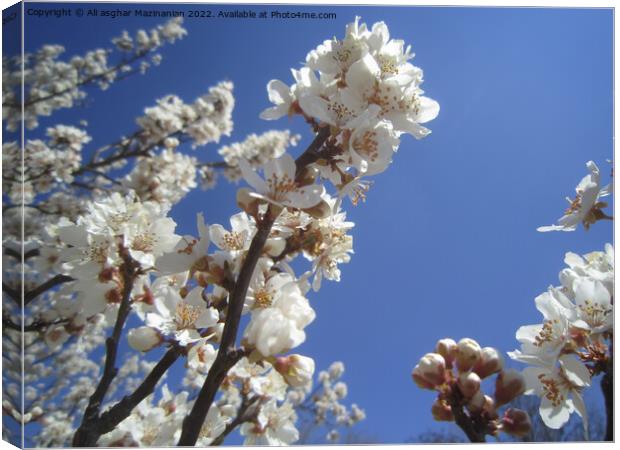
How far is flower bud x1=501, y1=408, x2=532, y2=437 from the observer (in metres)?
0.94

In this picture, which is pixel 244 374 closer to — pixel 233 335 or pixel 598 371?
pixel 233 335

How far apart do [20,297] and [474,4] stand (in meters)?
1.90

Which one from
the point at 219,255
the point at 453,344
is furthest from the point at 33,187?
the point at 453,344

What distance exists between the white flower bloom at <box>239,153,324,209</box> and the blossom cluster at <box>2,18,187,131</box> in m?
1.18

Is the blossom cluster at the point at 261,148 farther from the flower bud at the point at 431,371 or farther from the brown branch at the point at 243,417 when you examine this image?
the flower bud at the point at 431,371

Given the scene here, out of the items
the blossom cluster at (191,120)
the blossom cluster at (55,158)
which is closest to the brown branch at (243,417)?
the blossom cluster at (55,158)

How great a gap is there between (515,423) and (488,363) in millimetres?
113

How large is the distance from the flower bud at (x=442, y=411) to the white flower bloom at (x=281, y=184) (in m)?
0.44

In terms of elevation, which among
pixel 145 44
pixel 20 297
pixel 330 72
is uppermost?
pixel 145 44

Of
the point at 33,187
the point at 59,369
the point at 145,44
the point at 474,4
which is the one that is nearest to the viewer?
the point at 474,4

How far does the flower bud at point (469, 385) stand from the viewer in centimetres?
92

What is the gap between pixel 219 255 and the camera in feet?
3.41

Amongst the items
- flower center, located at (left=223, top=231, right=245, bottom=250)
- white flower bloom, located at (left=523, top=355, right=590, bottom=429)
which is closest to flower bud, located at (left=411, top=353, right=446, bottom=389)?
white flower bloom, located at (left=523, top=355, right=590, bottom=429)

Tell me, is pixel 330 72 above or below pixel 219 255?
above
